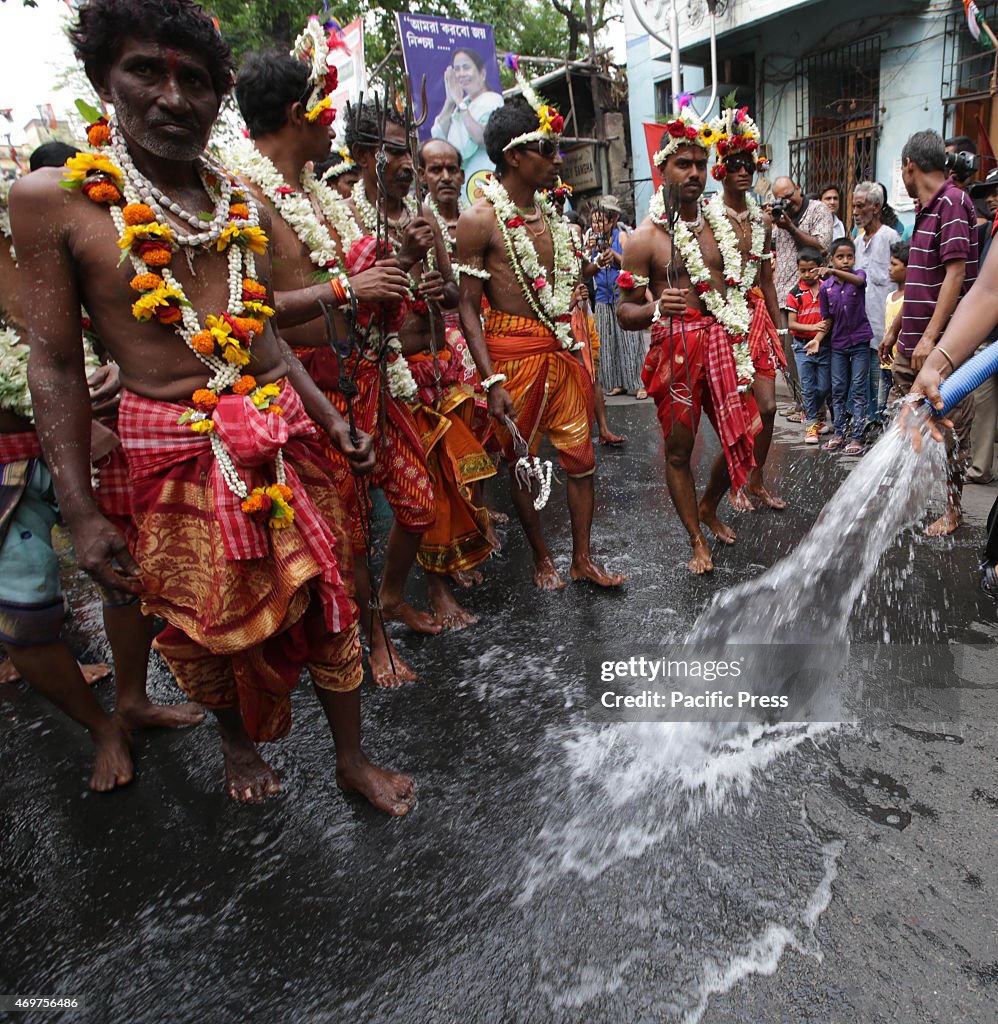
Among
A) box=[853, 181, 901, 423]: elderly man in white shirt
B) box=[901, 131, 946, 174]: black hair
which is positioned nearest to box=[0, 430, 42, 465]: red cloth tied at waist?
box=[901, 131, 946, 174]: black hair

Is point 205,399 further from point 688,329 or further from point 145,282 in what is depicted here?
point 688,329

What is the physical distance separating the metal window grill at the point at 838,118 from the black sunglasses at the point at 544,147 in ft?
27.8

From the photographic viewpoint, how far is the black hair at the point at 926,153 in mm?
4367

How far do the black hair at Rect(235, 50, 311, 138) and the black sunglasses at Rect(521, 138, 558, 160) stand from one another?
50.8 inches

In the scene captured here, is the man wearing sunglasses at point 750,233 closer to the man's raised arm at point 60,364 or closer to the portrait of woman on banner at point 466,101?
the man's raised arm at point 60,364

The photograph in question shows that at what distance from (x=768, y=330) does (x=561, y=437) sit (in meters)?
1.53

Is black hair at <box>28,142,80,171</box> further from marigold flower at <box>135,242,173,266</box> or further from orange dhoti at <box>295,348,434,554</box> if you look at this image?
marigold flower at <box>135,242,173,266</box>

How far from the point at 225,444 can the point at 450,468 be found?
72.4 inches

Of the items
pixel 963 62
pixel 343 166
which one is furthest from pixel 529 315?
pixel 963 62

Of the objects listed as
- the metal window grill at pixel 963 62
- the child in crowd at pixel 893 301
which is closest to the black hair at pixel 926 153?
the child in crowd at pixel 893 301

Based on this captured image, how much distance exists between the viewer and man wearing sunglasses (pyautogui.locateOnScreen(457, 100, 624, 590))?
3789 millimetres

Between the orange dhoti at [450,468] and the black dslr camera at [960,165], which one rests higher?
the black dslr camera at [960,165]

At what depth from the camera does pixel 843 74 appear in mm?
10781

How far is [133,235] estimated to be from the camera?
189 centimetres
